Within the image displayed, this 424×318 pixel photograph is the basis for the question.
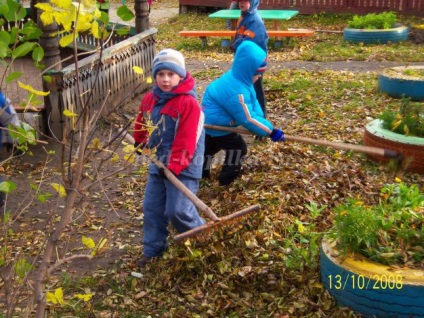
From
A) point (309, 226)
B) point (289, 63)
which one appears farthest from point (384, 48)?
point (309, 226)

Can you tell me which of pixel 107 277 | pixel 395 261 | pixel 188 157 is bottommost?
pixel 107 277

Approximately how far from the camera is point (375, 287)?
3834 mm

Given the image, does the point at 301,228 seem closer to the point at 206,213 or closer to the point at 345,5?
the point at 206,213

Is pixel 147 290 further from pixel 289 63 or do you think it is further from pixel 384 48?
pixel 384 48

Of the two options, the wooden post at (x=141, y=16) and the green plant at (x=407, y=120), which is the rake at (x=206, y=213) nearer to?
the green plant at (x=407, y=120)

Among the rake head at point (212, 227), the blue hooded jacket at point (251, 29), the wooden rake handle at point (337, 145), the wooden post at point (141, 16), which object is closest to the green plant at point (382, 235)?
the rake head at point (212, 227)

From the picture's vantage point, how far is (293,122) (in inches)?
326

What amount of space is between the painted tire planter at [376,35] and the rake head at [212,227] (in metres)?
9.76

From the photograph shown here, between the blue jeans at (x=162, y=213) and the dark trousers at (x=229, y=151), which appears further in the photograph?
the dark trousers at (x=229, y=151)

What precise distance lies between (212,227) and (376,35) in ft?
33.1

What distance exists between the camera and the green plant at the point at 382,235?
3.97 meters

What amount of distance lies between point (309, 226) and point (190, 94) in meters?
1.35

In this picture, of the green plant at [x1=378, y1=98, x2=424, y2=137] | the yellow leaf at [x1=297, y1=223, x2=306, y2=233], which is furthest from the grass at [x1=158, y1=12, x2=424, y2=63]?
the yellow leaf at [x1=297, y1=223, x2=306, y2=233]

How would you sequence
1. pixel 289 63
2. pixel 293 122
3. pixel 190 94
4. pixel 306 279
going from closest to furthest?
pixel 306 279 → pixel 190 94 → pixel 293 122 → pixel 289 63
